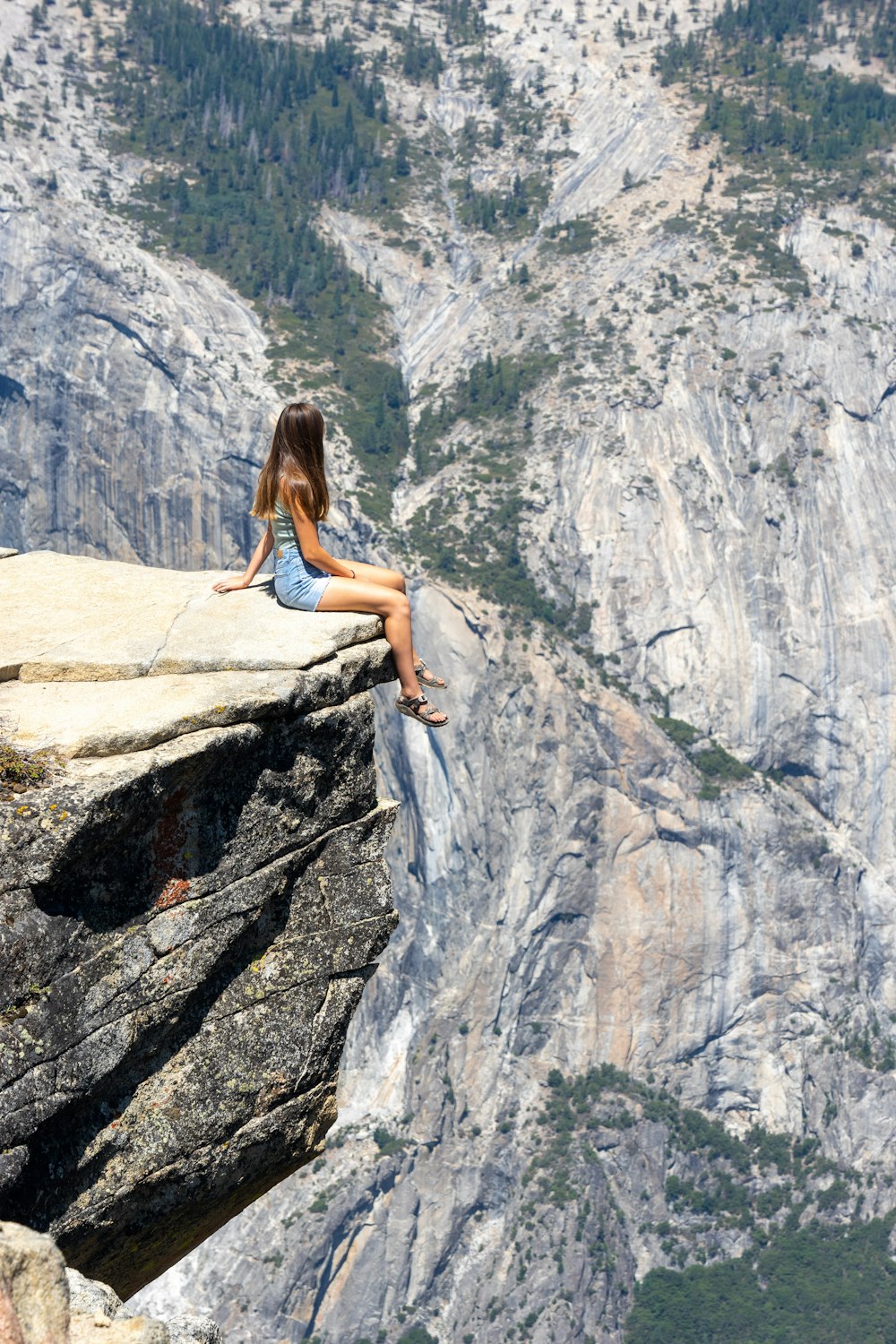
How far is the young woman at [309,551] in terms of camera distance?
1858 centimetres

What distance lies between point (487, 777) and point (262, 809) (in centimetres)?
17725

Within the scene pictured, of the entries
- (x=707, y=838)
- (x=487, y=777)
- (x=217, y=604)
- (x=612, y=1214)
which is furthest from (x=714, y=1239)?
(x=217, y=604)

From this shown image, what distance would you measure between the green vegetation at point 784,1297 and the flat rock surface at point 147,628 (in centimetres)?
18102

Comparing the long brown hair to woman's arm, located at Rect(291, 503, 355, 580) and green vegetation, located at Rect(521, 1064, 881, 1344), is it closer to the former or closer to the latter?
woman's arm, located at Rect(291, 503, 355, 580)

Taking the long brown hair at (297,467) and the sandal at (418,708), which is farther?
the sandal at (418,708)

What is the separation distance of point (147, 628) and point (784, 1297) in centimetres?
18623

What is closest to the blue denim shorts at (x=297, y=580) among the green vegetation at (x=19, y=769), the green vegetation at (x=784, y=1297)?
the green vegetation at (x=19, y=769)

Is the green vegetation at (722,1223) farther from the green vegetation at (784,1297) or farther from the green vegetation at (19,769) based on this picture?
the green vegetation at (19,769)

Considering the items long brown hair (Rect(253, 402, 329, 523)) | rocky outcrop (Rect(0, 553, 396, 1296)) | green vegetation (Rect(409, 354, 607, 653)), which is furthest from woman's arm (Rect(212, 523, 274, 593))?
green vegetation (Rect(409, 354, 607, 653))

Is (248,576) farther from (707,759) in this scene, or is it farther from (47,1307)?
(707,759)

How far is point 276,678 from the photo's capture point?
55.2 feet

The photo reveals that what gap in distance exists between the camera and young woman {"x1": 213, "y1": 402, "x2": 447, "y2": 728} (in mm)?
18578

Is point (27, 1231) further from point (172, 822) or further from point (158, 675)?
point (158, 675)

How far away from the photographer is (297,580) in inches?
740
